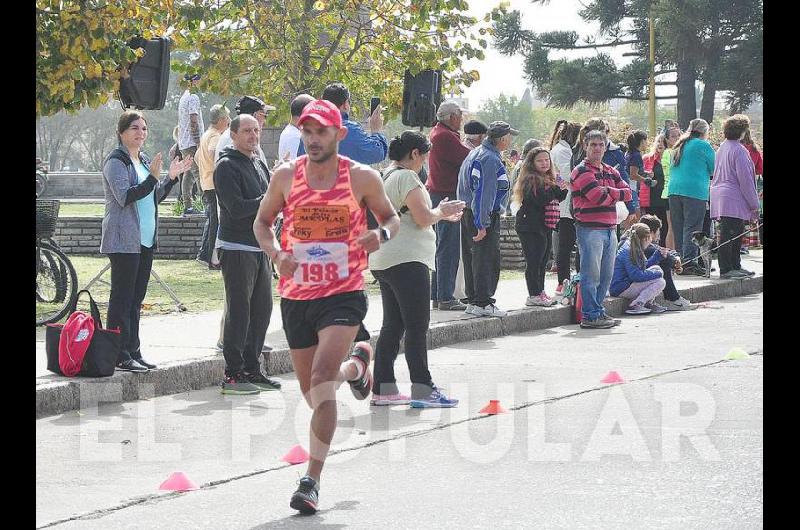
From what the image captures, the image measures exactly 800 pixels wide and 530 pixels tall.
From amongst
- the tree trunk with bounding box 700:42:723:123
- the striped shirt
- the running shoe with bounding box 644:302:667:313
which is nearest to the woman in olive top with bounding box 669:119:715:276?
the running shoe with bounding box 644:302:667:313

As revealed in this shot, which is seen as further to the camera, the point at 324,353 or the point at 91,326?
the point at 91,326

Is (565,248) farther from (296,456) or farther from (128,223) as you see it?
(296,456)

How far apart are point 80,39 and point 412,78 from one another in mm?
6643

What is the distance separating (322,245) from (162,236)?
1473 centimetres

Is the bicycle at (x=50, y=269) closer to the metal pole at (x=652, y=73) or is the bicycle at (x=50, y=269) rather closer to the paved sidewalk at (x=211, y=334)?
the paved sidewalk at (x=211, y=334)

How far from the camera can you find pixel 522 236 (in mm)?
14391

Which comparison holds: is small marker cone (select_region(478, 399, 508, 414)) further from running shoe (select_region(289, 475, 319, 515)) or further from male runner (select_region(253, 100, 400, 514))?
running shoe (select_region(289, 475, 319, 515))

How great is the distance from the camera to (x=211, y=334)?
11.8 meters

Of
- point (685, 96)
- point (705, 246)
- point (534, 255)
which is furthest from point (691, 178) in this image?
point (685, 96)

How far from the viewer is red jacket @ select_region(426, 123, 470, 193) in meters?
13.7

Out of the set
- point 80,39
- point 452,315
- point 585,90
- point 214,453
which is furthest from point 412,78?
point 585,90

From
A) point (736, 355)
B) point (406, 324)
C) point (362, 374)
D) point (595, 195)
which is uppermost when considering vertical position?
point (595, 195)

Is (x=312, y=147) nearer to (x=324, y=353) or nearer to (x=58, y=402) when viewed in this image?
(x=324, y=353)

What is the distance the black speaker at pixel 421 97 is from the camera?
1648cm
